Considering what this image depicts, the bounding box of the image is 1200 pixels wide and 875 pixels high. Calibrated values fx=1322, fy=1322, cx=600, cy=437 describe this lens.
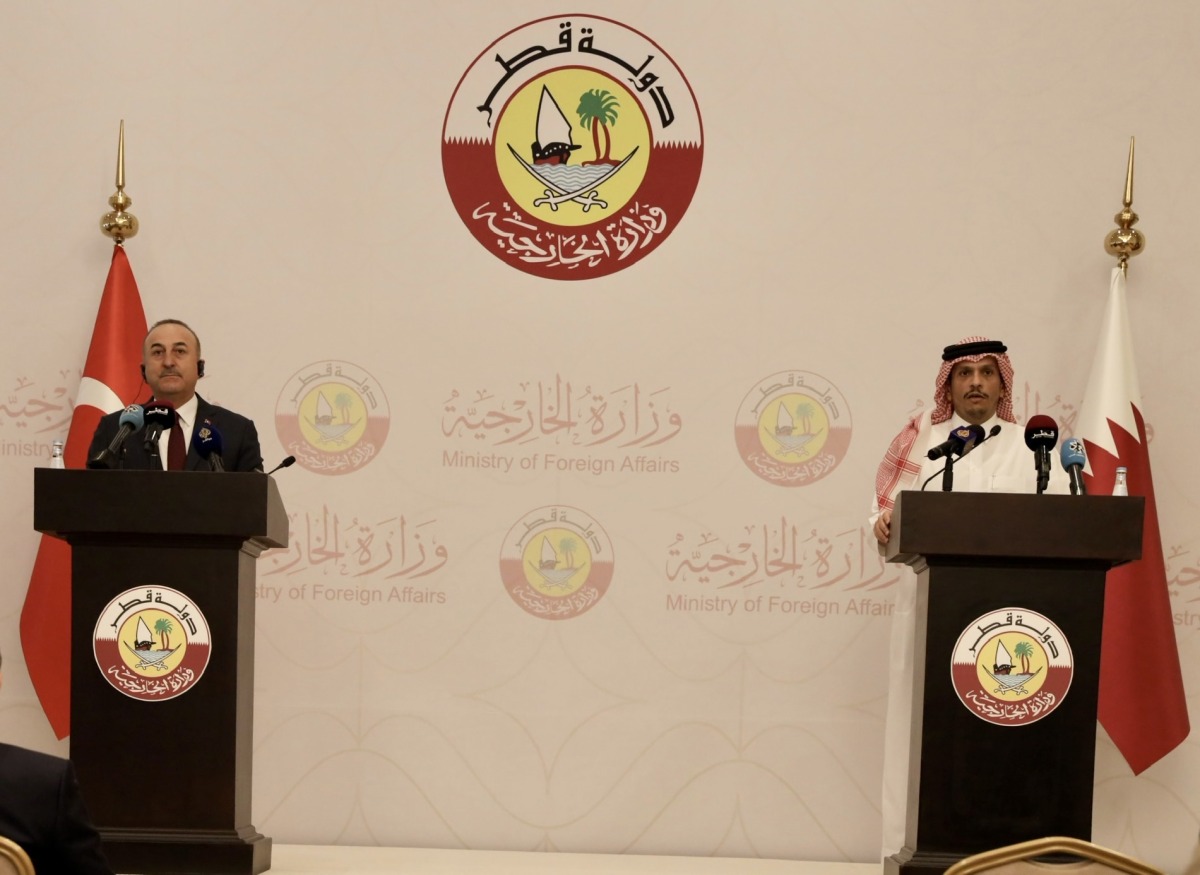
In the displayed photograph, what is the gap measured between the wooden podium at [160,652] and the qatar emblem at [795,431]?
6.64 feet

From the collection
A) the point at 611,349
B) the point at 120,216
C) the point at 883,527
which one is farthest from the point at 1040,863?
the point at 120,216

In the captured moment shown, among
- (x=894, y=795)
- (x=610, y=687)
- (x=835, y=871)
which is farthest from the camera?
(x=610, y=687)

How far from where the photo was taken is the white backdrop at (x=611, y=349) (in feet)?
15.7

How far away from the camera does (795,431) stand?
4.85 m

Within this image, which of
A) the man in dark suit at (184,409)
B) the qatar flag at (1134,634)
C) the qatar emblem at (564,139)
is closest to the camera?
the man in dark suit at (184,409)

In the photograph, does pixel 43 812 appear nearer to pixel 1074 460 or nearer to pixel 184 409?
pixel 184 409

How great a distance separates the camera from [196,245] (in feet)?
16.1

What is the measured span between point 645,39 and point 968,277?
149 centimetres

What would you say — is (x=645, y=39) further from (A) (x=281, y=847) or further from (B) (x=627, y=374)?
(A) (x=281, y=847)

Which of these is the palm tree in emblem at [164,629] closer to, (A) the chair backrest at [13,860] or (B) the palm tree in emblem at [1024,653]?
(A) the chair backrest at [13,860]

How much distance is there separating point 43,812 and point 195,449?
6.51 feet

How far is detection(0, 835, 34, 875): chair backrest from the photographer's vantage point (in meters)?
1.77

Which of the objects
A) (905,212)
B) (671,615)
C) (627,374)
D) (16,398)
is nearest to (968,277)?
(905,212)

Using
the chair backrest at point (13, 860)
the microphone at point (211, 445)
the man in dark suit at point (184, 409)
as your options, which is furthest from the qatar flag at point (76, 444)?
the chair backrest at point (13, 860)
